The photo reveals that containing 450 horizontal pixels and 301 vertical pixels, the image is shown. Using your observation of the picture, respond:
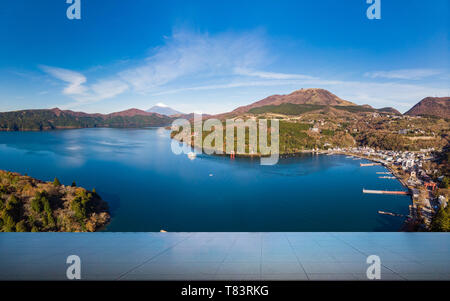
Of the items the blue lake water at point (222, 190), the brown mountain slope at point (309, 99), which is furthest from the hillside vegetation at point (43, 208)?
the brown mountain slope at point (309, 99)

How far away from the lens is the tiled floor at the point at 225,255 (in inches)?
40.9

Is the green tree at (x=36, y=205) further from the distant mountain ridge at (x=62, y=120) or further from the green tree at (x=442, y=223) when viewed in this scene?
the distant mountain ridge at (x=62, y=120)

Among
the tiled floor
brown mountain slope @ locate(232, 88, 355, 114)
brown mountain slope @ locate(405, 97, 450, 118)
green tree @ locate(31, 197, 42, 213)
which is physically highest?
brown mountain slope @ locate(232, 88, 355, 114)

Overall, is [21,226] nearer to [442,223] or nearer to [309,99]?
[442,223]

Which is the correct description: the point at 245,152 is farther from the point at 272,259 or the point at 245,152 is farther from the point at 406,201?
the point at 272,259

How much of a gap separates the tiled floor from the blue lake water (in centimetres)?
1107

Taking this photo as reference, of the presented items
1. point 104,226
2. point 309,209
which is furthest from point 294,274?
point 309,209

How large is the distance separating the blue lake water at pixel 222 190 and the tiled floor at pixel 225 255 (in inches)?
436

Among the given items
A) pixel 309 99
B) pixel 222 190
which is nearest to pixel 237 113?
Answer: pixel 309 99

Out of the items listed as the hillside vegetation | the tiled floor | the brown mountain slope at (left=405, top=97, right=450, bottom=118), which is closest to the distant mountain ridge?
the hillside vegetation

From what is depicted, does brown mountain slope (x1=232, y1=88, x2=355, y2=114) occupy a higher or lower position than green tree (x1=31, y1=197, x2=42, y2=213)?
higher

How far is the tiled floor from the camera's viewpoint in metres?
1.04

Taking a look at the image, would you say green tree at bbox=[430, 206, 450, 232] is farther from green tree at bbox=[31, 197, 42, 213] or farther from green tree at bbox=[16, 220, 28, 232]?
green tree at bbox=[31, 197, 42, 213]
